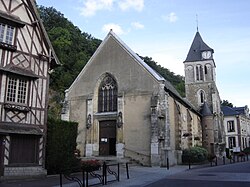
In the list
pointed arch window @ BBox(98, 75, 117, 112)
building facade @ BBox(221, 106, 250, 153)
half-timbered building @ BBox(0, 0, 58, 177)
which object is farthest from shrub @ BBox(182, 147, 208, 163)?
building facade @ BBox(221, 106, 250, 153)

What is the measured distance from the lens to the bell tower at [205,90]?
34806mm

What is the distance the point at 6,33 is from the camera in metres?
13.2

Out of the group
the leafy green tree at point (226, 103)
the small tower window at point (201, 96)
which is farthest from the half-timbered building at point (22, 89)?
the leafy green tree at point (226, 103)

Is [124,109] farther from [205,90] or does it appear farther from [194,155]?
[205,90]

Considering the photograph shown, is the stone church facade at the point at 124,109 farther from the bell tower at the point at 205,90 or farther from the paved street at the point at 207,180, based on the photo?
the bell tower at the point at 205,90

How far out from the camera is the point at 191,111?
31.8 m

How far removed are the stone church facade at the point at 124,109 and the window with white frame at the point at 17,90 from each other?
10.1 metres

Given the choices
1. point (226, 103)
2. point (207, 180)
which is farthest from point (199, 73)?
point (226, 103)

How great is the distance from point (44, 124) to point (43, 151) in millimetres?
1358

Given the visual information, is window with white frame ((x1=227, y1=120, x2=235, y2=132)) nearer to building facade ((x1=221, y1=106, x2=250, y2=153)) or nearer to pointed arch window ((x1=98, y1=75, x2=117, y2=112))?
building facade ((x1=221, y1=106, x2=250, y2=153))

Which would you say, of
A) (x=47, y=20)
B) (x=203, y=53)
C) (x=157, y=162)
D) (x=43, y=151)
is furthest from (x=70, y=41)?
(x=43, y=151)

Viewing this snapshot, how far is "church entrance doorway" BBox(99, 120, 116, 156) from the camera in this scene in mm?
23031

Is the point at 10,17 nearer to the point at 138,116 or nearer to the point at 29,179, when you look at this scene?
the point at 29,179

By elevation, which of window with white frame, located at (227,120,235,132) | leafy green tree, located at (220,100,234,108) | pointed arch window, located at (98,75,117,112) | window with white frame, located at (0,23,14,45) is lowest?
window with white frame, located at (227,120,235,132)
